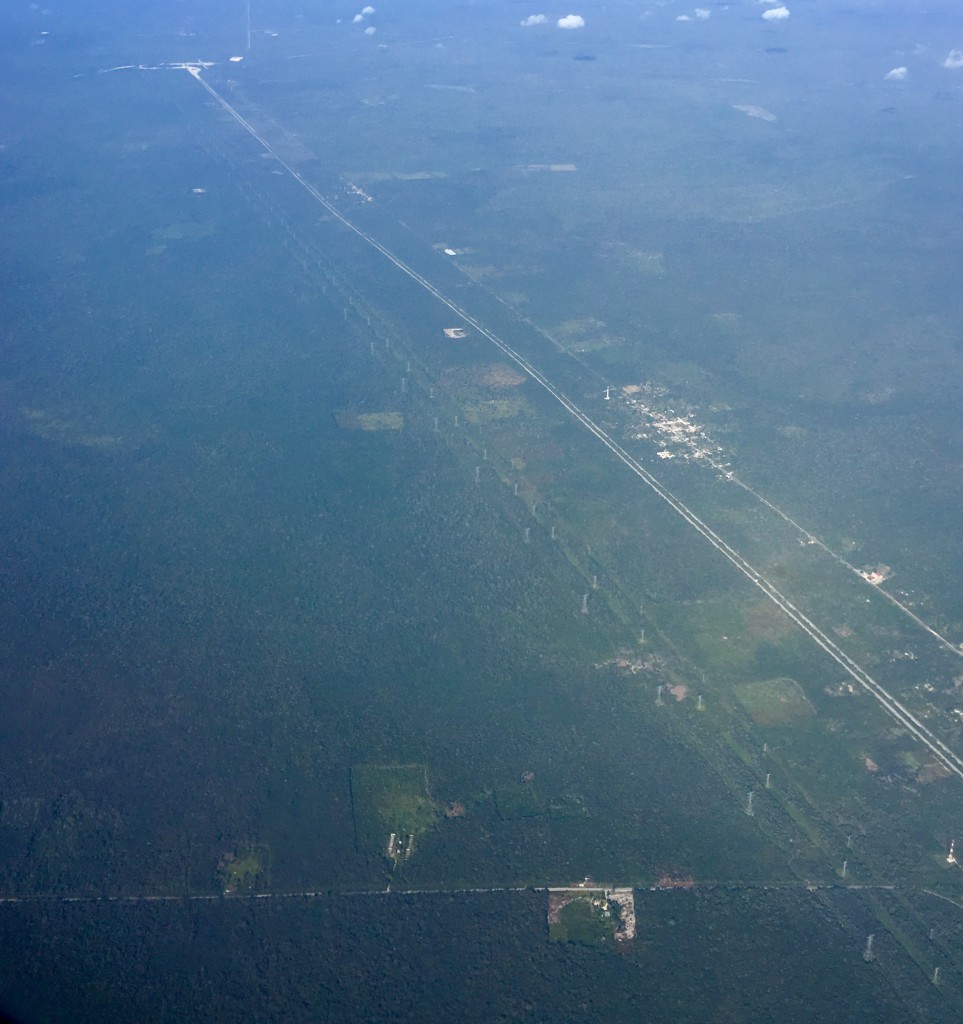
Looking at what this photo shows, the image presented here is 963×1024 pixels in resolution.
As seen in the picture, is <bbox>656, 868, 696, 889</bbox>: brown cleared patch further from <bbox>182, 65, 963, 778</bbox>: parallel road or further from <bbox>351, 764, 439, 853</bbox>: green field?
<bbox>182, 65, 963, 778</bbox>: parallel road

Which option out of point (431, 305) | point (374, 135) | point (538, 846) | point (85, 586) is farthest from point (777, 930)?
point (374, 135)

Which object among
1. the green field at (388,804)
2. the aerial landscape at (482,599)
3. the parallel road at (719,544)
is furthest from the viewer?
the parallel road at (719,544)

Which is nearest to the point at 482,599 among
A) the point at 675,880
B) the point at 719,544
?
the point at 719,544

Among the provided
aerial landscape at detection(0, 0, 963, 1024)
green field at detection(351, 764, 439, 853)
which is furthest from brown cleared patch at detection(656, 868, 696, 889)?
green field at detection(351, 764, 439, 853)

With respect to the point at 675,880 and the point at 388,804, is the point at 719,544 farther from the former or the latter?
the point at 388,804

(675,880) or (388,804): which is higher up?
(388,804)

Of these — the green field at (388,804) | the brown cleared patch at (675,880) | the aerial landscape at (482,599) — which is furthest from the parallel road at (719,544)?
the green field at (388,804)

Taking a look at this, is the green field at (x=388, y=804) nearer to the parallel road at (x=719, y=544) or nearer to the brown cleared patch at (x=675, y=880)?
the brown cleared patch at (x=675, y=880)

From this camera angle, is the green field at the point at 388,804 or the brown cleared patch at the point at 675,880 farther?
the green field at the point at 388,804

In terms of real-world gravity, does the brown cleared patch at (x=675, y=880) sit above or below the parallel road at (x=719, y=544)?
below
